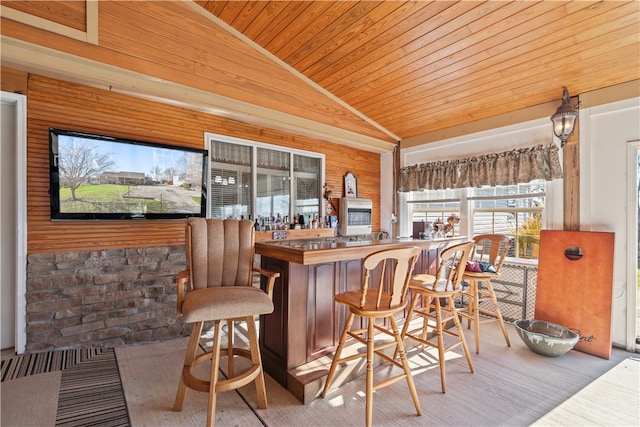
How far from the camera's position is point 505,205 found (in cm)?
402

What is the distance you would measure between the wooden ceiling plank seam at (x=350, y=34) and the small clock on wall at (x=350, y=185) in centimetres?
188

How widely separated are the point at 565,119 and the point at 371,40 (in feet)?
7.51

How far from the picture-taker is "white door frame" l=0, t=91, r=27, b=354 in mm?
2547

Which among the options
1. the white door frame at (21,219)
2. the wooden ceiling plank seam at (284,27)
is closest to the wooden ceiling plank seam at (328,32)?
the wooden ceiling plank seam at (284,27)

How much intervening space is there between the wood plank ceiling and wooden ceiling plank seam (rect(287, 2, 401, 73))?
0.03 ft

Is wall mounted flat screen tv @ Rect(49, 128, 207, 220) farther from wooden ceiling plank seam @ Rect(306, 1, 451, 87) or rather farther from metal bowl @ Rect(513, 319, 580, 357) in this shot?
metal bowl @ Rect(513, 319, 580, 357)

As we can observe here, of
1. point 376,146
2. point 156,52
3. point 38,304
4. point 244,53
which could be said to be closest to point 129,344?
point 38,304

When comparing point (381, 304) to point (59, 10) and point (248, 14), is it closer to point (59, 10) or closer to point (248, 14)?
point (248, 14)

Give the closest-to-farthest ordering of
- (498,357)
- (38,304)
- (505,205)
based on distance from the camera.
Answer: (38,304) → (498,357) → (505,205)

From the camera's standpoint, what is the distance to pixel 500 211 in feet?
13.3

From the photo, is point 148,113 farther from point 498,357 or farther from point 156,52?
point 498,357

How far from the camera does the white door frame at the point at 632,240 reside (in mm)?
2959

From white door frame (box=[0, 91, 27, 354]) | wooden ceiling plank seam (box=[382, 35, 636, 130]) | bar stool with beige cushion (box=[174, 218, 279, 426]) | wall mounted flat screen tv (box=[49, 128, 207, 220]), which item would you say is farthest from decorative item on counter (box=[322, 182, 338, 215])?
white door frame (box=[0, 91, 27, 354])

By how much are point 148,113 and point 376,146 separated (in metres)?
3.39
